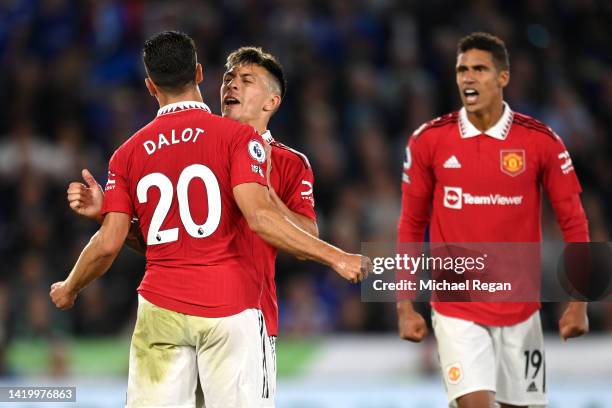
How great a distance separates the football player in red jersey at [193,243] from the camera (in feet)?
15.0

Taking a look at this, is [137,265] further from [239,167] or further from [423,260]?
[239,167]

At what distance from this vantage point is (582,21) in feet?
39.5

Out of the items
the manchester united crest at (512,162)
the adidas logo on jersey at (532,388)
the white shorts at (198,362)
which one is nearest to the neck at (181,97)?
the white shorts at (198,362)

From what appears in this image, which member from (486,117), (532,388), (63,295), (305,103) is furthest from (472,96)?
(305,103)

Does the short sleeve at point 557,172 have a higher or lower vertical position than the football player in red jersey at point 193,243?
higher

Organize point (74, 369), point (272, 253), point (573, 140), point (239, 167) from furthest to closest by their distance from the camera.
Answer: point (573, 140), point (74, 369), point (272, 253), point (239, 167)

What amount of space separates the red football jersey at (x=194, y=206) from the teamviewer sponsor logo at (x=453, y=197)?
62.4 inches

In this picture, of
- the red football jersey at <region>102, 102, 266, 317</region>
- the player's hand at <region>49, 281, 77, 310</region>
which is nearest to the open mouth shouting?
the red football jersey at <region>102, 102, 266, 317</region>

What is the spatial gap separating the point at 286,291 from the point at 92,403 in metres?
2.25

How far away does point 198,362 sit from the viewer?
15.3 feet

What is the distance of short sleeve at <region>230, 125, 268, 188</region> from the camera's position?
4586 mm

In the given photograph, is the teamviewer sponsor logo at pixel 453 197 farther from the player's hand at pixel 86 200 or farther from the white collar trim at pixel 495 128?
the player's hand at pixel 86 200

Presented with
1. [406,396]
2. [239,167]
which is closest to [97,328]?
[406,396]

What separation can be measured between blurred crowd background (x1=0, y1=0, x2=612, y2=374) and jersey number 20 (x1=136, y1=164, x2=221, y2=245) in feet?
15.5
